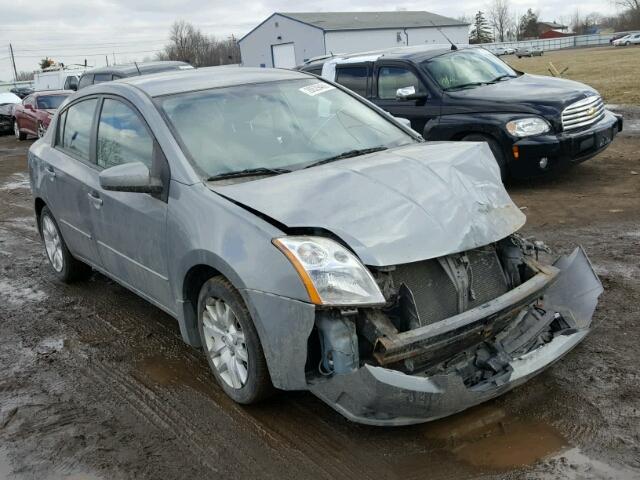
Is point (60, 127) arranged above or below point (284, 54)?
below

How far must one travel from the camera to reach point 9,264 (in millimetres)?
6938

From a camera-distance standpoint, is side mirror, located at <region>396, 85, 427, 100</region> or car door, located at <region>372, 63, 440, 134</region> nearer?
side mirror, located at <region>396, 85, 427, 100</region>

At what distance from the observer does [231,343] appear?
11.7 feet

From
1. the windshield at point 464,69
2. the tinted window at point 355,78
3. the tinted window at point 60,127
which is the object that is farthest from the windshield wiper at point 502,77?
the tinted window at point 60,127

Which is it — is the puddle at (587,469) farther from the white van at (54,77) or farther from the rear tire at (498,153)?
the white van at (54,77)

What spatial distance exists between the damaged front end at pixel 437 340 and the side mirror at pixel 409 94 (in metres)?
5.31

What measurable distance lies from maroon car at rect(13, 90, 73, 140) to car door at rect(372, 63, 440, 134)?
38.2 ft

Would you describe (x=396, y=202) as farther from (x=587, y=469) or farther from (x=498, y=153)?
(x=498, y=153)

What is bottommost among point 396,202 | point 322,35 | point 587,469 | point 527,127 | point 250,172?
point 587,469

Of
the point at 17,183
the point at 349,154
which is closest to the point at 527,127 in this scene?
the point at 349,154

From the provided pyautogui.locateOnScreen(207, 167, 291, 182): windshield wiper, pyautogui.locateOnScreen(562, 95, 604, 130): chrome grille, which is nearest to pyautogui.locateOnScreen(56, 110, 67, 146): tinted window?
pyautogui.locateOnScreen(207, 167, 291, 182): windshield wiper

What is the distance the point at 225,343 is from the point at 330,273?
3.04 ft

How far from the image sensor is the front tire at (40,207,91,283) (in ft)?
18.9

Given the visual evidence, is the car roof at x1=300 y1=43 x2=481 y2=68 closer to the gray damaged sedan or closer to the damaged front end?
the gray damaged sedan
